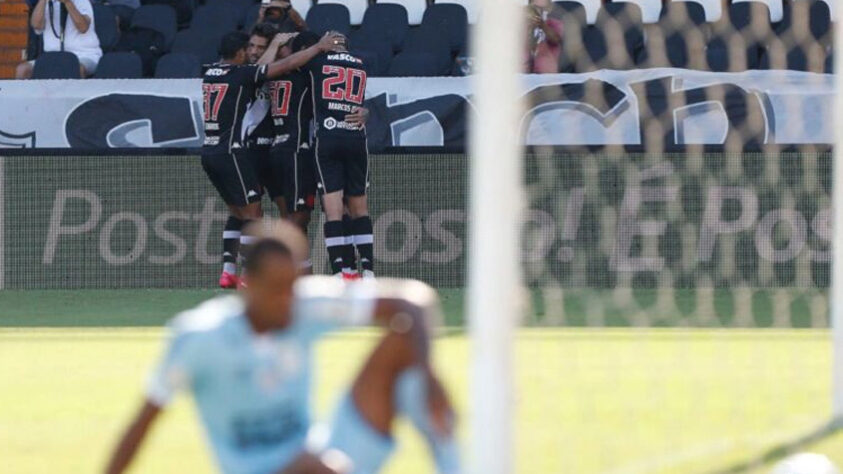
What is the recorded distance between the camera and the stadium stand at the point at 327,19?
58.7 feet

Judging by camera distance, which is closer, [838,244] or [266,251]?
[266,251]

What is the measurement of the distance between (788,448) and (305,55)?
25.9ft

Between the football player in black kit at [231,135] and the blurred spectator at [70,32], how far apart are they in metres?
3.36

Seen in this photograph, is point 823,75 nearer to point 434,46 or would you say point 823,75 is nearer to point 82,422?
point 434,46

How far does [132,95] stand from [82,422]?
813 cm

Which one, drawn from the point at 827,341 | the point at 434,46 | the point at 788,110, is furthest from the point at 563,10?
the point at 827,341

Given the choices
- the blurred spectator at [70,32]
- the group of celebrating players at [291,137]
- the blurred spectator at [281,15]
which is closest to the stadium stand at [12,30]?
the blurred spectator at [70,32]

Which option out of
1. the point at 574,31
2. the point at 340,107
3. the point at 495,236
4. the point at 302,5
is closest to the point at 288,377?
the point at 495,236

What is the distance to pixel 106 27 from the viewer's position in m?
18.2

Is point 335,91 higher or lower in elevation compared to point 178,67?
lower

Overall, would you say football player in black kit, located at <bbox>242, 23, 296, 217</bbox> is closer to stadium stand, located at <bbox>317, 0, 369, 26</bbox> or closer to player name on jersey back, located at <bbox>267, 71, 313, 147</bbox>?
player name on jersey back, located at <bbox>267, 71, 313, 147</bbox>

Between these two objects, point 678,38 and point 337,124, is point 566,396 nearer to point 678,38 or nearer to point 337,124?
point 337,124

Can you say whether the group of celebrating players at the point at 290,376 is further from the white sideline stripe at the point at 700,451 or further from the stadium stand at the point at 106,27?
the stadium stand at the point at 106,27

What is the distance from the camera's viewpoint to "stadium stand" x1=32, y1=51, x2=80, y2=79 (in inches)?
658
